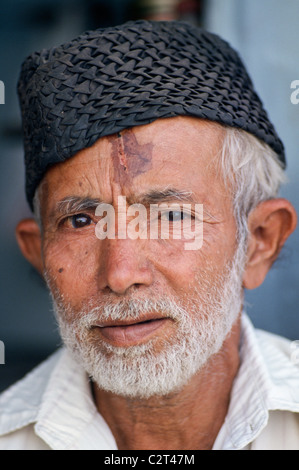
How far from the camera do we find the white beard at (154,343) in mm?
1744

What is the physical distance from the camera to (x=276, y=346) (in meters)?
2.29

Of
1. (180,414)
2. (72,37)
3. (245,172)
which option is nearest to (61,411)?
(180,414)

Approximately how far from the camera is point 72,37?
3.60 m

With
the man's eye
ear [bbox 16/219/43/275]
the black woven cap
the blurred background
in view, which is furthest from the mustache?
the blurred background

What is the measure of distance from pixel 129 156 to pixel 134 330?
1.89 ft

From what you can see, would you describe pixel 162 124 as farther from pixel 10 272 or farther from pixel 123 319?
pixel 10 272

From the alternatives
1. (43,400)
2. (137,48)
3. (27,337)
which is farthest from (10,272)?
(137,48)

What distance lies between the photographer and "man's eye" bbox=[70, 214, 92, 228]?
1.91 meters

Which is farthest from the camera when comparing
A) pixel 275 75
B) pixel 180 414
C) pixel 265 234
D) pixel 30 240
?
pixel 275 75

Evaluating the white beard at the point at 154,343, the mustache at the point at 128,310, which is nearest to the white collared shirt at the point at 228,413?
the white beard at the point at 154,343

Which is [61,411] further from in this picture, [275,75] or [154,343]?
[275,75]

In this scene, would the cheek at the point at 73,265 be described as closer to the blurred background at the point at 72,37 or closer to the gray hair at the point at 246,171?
the gray hair at the point at 246,171

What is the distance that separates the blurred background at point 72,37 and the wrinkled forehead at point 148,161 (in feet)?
3.37
